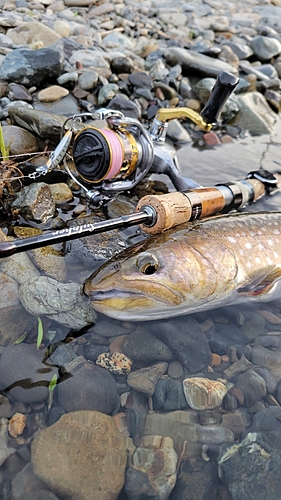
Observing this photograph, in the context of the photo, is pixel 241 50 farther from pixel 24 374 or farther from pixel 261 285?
pixel 24 374

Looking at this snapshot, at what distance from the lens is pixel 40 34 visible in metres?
7.30

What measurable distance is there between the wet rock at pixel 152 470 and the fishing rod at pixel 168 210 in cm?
134

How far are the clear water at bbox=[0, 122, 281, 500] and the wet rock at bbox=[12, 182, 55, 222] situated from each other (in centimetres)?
61

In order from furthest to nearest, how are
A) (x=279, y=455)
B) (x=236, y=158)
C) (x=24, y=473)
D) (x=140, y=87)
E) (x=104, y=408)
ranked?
(x=140, y=87) → (x=236, y=158) → (x=104, y=408) → (x=279, y=455) → (x=24, y=473)

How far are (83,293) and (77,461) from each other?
121 cm

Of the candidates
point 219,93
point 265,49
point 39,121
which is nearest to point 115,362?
point 219,93

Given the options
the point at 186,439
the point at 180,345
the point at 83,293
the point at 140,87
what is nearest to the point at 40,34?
the point at 140,87

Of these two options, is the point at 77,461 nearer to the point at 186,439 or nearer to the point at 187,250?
the point at 186,439

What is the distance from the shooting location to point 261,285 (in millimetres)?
3336

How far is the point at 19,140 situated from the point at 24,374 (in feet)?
9.58

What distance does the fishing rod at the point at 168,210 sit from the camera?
2.64 meters

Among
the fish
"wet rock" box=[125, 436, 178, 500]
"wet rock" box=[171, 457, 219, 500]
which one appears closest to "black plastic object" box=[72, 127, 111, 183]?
the fish

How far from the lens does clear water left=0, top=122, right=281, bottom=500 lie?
2.27m

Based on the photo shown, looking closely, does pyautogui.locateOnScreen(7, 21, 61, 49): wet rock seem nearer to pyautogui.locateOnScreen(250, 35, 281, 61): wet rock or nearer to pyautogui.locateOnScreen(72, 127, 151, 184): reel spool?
pyautogui.locateOnScreen(72, 127, 151, 184): reel spool
